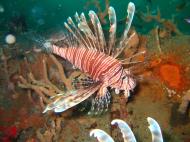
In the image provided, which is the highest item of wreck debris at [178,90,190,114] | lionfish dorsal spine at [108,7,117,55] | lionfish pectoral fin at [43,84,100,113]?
lionfish dorsal spine at [108,7,117,55]

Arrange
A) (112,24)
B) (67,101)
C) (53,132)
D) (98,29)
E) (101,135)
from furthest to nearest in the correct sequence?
(53,132)
(98,29)
(112,24)
(67,101)
(101,135)

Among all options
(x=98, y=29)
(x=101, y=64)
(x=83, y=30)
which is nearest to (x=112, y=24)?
(x=98, y=29)

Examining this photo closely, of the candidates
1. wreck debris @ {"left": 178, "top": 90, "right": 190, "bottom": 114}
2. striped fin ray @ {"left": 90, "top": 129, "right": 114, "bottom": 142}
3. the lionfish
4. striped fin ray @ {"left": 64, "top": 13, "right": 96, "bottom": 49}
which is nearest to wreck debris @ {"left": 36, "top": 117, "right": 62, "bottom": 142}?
the lionfish

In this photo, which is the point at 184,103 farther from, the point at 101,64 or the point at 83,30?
the point at 83,30

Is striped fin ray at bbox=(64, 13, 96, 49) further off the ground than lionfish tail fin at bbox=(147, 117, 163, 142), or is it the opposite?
striped fin ray at bbox=(64, 13, 96, 49)

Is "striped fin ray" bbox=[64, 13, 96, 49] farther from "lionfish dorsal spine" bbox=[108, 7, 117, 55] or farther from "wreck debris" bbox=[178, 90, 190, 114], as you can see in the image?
"wreck debris" bbox=[178, 90, 190, 114]

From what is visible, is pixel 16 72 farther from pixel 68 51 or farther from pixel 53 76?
pixel 68 51

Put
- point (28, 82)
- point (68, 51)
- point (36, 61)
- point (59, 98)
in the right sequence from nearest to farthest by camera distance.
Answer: point (59, 98), point (68, 51), point (28, 82), point (36, 61)

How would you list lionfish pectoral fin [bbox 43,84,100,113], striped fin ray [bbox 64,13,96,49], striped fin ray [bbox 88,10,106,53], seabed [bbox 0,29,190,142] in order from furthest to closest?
seabed [bbox 0,29,190,142] < striped fin ray [bbox 64,13,96,49] < striped fin ray [bbox 88,10,106,53] < lionfish pectoral fin [bbox 43,84,100,113]

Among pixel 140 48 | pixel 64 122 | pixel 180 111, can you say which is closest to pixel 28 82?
pixel 64 122

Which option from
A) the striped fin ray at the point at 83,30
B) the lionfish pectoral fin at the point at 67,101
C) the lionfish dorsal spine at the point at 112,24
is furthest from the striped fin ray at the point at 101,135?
the striped fin ray at the point at 83,30

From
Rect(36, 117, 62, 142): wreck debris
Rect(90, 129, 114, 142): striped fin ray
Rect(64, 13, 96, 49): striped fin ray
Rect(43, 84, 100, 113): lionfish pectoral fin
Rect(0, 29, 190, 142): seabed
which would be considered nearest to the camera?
Rect(90, 129, 114, 142): striped fin ray
